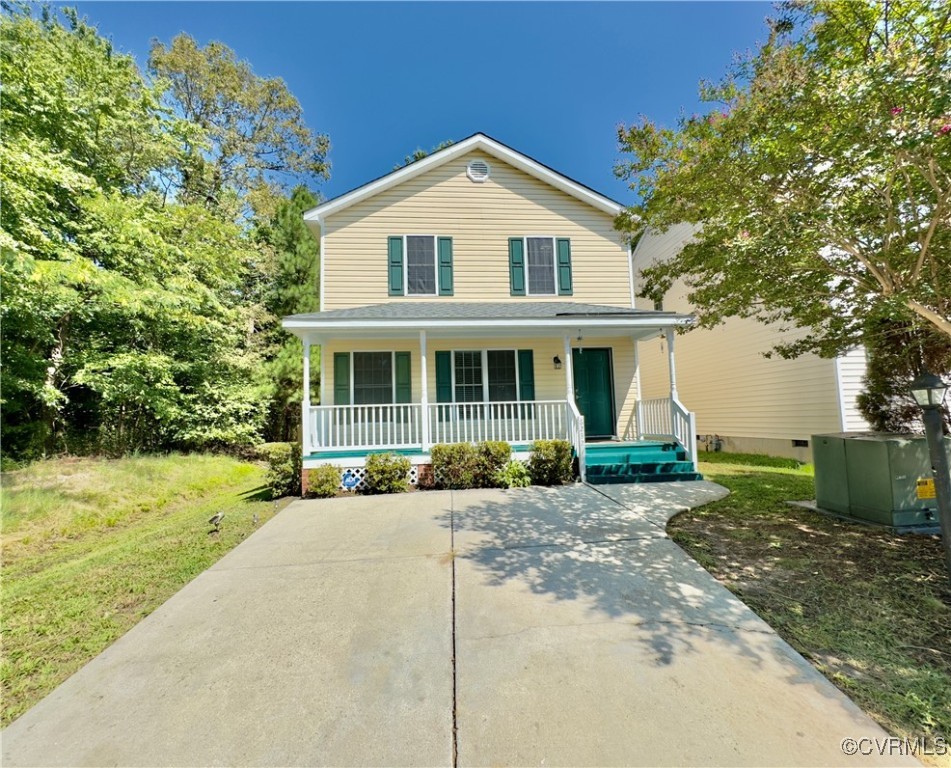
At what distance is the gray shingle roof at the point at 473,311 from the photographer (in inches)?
327

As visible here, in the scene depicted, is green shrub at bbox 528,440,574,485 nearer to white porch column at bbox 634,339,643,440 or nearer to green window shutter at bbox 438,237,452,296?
white porch column at bbox 634,339,643,440

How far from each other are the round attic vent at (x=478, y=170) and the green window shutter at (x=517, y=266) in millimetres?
1823

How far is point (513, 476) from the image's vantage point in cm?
793

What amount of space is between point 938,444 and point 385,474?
7160 mm

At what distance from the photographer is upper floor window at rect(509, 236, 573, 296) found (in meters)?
10.7

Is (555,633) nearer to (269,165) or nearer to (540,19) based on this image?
(540,19)

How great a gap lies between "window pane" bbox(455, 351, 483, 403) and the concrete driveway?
5.73m

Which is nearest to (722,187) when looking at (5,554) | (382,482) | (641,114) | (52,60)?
(641,114)

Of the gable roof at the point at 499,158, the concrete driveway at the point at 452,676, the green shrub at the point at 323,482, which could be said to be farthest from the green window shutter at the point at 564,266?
the concrete driveway at the point at 452,676

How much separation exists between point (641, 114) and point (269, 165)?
64.6 feet

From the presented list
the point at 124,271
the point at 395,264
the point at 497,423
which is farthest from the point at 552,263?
the point at 124,271

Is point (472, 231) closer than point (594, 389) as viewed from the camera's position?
No

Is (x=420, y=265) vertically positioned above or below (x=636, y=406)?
above

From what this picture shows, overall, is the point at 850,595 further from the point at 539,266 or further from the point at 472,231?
the point at 472,231
